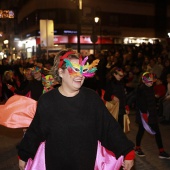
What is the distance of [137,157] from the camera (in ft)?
20.8

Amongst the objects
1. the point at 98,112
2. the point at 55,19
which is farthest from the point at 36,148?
the point at 55,19

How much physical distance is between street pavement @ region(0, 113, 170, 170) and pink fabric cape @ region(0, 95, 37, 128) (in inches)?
85.4

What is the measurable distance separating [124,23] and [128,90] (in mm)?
27221

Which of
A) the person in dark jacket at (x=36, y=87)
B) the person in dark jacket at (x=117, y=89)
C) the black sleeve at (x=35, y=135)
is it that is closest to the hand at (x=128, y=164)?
the black sleeve at (x=35, y=135)

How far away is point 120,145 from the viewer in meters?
2.95

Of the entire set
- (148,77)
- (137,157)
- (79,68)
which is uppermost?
(79,68)

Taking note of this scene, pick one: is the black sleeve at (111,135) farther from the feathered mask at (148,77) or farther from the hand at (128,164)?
the feathered mask at (148,77)

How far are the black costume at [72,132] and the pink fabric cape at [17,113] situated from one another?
1040 millimetres

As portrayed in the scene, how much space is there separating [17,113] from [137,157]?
3.20 m

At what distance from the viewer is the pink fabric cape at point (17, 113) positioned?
13.1 ft

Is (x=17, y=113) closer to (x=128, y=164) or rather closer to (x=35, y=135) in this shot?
(x=35, y=135)

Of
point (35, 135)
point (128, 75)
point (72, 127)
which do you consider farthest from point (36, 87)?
point (128, 75)

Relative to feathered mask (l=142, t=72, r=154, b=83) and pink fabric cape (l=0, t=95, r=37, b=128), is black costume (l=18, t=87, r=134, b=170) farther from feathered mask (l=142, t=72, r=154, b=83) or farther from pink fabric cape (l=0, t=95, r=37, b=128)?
feathered mask (l=142, t=72, r=154, b=83)

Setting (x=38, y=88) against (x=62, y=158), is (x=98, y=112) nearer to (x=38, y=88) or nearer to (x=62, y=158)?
(x=62, y=158)
